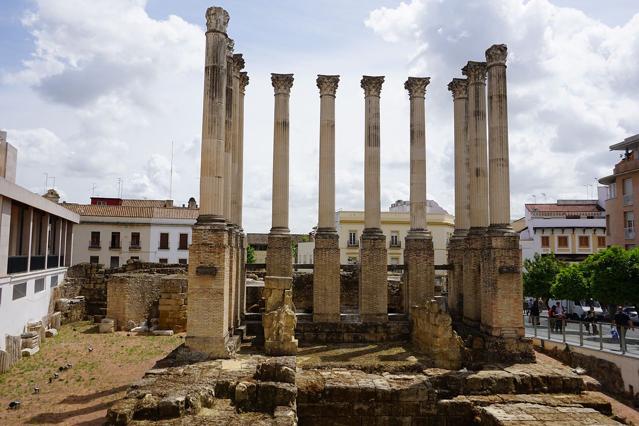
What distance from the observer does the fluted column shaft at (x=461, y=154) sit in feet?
70.4

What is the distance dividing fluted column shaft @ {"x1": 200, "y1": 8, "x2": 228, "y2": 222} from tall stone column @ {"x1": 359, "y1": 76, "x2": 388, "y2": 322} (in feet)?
21.3

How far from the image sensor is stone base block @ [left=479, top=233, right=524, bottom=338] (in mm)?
16312

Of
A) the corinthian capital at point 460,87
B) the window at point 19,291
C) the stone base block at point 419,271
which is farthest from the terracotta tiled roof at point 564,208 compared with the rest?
the window at point 19,291

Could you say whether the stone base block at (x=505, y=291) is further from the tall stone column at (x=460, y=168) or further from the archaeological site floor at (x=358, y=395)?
the tall stone column at (x=460, y=168)

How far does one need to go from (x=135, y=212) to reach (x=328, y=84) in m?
25.7

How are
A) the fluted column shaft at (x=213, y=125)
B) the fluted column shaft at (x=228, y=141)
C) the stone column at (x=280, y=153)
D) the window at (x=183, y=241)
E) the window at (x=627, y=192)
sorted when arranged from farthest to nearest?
the window at (x=183, y=241) < the window at (x=627, y=192) < the stone column at (x=280, y=153) < the fluted column shaft at (x=228, y=141) < the fluted column shaft at (x=213, y=125)

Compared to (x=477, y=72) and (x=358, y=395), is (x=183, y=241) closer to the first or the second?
(x=477, y=72)

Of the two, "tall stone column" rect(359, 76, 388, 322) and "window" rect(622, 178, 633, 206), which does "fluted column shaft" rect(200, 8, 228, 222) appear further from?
"window" rect(622, 178, 633, 206)

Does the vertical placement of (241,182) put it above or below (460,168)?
below

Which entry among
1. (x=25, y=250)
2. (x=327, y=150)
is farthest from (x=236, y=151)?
(x=25, y=250)

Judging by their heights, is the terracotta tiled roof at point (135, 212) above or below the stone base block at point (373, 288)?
above

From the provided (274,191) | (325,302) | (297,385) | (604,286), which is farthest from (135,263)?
(604,286)

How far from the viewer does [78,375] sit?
14.7 m

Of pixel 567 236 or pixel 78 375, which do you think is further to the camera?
pixel 567 236
